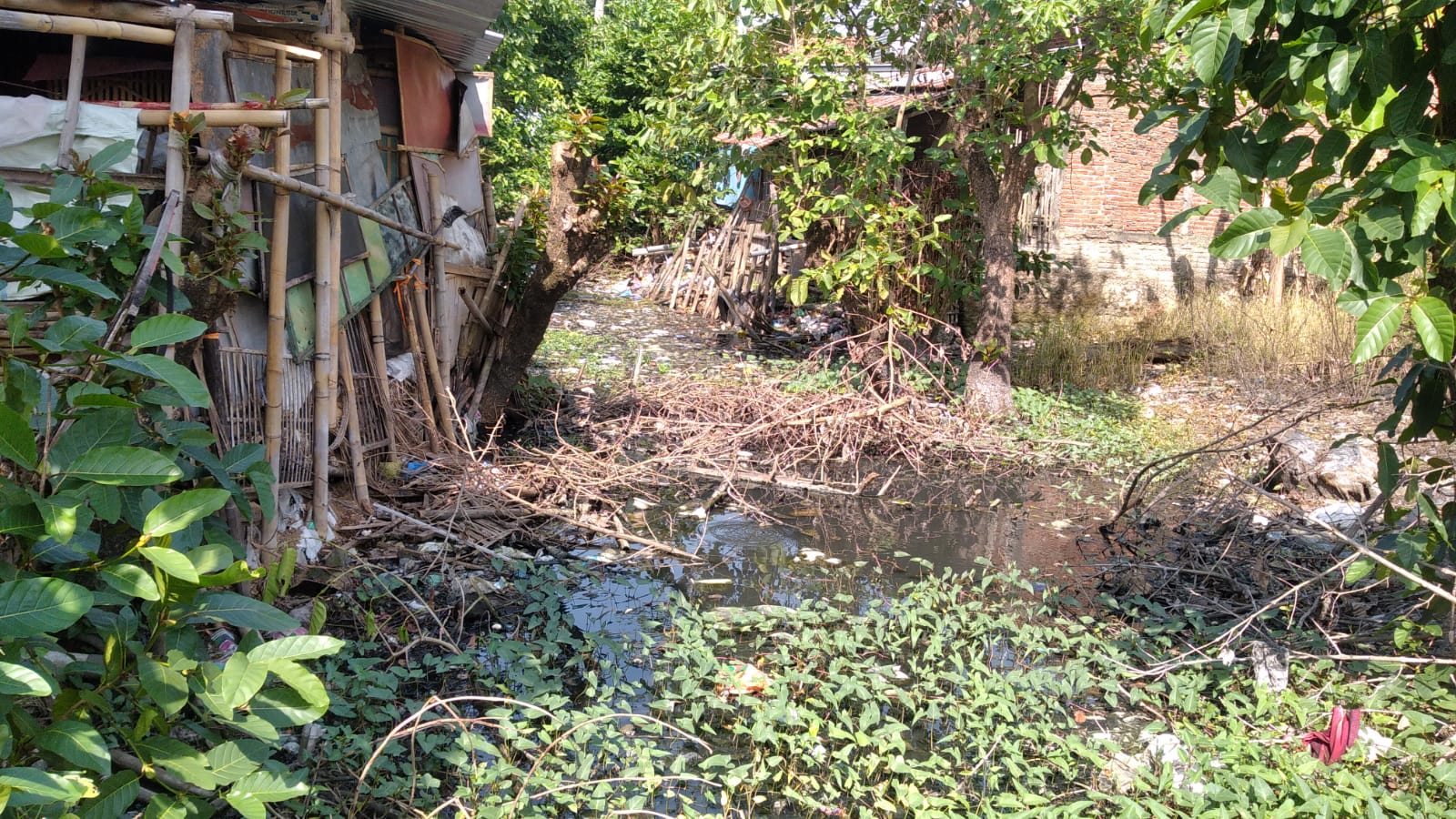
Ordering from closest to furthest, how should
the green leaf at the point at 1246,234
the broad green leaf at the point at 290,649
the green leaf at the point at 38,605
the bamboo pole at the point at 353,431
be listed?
the green leaf at the point at 38,605 < the broad green leaf at the point at 290,649 < the green leaf at the point at 1246,234 < the bamboo pole at the point at 353,431

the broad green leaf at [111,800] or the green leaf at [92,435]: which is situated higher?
the green leaf at [92,435]

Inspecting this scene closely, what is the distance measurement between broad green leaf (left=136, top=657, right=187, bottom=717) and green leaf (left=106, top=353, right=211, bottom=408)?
60 centimetres

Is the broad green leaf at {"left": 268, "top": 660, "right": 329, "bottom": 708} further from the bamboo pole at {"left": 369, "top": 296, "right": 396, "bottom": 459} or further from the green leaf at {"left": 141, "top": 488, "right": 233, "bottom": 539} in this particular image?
the bamboo pole at {"left": 369, "top": 296, "right": 396, "bottom": 459}

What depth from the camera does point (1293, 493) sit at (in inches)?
224

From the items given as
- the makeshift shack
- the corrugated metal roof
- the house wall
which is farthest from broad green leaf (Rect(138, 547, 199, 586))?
the house wall

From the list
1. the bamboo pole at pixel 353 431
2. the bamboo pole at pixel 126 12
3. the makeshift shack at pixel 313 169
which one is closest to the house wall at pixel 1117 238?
the makeshift shack at pixel 313 169

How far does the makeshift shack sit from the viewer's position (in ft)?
10.4

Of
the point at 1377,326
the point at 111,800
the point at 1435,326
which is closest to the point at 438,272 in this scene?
the point at 111,800

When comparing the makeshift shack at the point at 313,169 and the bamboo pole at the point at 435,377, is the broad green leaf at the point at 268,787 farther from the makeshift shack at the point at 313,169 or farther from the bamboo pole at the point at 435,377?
the bamboo pole at the point at 435,377

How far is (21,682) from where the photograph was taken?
1.49 meters

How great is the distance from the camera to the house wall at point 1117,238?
10.3 metres

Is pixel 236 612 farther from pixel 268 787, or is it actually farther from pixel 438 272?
pixel 438 272

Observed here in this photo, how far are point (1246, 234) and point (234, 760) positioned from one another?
2.53 m

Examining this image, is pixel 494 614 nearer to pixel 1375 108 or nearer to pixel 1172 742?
pixel 1172 742
